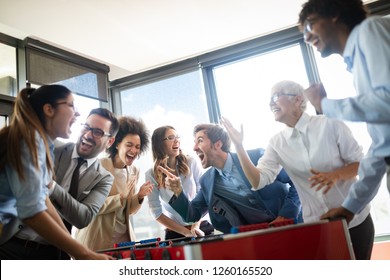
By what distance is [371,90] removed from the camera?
36.0 inches

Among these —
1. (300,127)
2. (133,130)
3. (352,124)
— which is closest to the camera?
(352,124)

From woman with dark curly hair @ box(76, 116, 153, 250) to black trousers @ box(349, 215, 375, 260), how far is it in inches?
41.4

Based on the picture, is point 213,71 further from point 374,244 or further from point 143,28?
point 374,244

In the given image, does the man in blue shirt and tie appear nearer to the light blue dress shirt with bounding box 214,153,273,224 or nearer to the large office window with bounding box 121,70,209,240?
the light blue dress shirt with bounding box 214,153,273,224

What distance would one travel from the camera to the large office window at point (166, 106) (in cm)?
207

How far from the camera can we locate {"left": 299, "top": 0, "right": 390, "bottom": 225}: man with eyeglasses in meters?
0.90

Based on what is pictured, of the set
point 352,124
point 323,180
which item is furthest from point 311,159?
point 352,124

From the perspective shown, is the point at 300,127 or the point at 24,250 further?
the point at 300,127

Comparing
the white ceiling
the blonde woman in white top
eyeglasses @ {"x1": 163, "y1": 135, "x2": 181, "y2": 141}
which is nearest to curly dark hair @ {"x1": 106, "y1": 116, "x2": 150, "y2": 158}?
eyeglasses @ {"x1": 163, "y1": 135, "x2": 181, "y2": 141}

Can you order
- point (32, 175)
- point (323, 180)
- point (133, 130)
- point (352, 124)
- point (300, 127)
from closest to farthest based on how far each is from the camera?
point (32, 175) → point (352, 124) → point (323, 180) → point (300, 127) → point (133, 130)

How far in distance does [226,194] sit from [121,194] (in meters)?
0.53

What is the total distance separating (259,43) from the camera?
1.99m

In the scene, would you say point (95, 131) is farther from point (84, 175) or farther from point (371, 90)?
point (371, 90)
